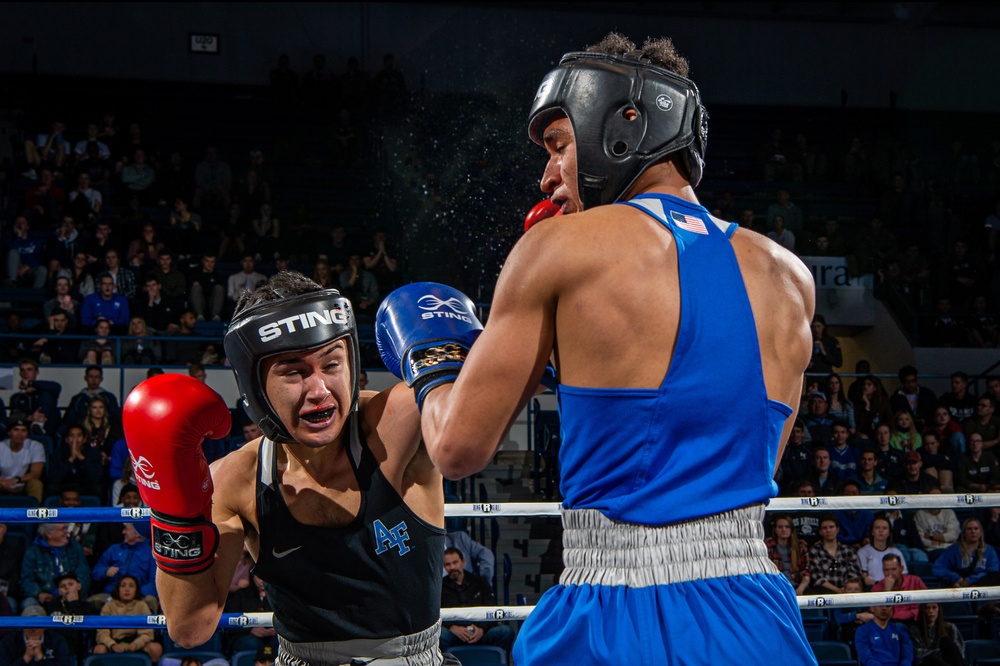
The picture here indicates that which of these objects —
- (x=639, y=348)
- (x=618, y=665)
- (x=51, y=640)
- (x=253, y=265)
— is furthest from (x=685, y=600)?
(x=253, y=265)

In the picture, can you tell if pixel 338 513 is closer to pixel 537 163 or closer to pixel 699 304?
pixel 699 304

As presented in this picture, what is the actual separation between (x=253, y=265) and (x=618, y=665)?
8862 millimetres

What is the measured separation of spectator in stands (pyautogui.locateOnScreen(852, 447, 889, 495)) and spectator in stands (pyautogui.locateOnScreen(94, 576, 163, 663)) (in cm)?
481

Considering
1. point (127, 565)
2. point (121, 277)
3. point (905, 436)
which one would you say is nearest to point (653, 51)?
point (127, 565)

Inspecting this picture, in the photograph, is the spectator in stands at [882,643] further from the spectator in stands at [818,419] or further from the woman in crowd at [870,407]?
the woman in crowd at [870,407]

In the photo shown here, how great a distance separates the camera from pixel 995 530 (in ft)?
23.6

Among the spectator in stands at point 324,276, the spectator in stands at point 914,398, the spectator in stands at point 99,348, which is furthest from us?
the spectator in stands at point 324,276

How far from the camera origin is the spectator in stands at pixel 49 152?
11.4 meters

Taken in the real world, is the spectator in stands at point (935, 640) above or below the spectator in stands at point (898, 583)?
below

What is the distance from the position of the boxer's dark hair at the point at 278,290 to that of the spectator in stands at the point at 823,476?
5564 mm

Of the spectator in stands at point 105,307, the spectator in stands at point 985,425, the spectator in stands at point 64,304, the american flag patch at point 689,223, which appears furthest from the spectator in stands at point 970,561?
the spectator in stands at point 64,304

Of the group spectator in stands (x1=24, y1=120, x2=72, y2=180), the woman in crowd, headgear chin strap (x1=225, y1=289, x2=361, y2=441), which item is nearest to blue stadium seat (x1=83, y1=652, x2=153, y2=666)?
headgear chin strap (x1=225, y1=289, x2=361, y2=441)

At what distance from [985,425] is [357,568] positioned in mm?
7401

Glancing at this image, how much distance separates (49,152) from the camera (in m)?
11.5
